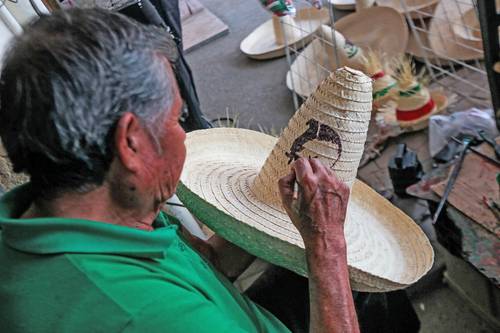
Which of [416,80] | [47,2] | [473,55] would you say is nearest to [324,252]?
[47,2]

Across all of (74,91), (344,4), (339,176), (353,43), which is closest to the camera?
(74,91)

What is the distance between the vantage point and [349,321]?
2.73 ft

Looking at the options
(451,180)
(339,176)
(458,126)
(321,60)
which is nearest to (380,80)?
→ (458,126)

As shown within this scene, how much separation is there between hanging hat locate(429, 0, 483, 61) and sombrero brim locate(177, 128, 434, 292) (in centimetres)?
143

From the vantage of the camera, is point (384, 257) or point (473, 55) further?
point (473, 55)

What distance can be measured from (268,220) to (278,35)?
232cm

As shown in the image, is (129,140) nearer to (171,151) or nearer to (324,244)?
(171,151)

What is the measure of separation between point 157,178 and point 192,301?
0.63 ft

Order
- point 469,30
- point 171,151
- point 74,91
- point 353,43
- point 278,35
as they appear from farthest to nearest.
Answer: point 278,35 → point 353,43 → point 469,30 → point 171,151 → point 74,91

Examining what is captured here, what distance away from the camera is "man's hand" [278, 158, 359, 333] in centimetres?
83

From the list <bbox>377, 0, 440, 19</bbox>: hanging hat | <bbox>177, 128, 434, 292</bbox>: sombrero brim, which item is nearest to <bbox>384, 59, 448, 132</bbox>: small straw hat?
<bbox>377, 0, 440, 19</bbox>: hanging hat

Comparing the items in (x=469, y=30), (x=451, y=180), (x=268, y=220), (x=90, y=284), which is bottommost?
(x=469, y=30)

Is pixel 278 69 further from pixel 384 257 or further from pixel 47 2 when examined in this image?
pixel 384 257

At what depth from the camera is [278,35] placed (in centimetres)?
314
